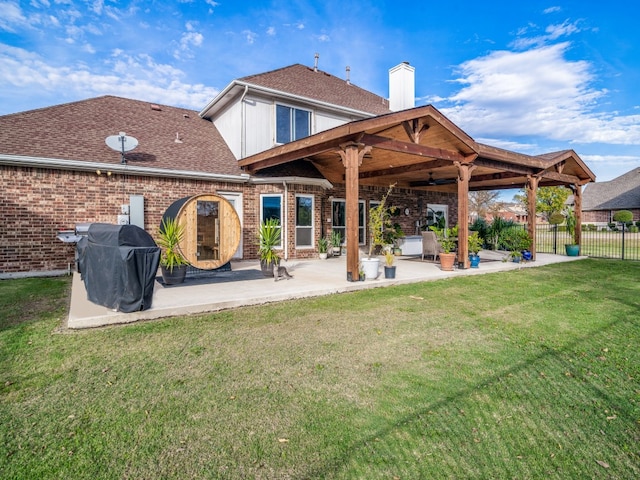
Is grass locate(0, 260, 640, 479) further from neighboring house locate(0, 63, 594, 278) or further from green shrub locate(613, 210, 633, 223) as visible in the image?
green shrub locate(613, 210, 633, 223)

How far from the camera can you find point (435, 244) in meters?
11.2

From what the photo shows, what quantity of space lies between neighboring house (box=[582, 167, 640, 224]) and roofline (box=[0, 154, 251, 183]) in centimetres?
4630

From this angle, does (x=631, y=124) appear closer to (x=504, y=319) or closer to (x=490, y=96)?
(x=490, y=96)

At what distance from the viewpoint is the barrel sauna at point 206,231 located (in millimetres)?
6706

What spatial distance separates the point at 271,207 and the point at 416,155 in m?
4.86

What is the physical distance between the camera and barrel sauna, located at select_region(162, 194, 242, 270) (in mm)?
6706

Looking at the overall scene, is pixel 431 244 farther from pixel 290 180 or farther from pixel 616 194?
pixel 616 194

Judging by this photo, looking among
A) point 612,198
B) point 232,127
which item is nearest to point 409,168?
point 232,127

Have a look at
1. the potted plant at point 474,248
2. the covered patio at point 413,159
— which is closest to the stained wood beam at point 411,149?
the covered patio at point 413,159

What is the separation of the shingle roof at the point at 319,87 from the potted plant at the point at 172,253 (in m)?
6.45

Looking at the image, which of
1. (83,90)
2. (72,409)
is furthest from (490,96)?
(72,409)

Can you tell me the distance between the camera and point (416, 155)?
8.86 m

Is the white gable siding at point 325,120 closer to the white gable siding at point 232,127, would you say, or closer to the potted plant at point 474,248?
the white gable siding at point 232,127

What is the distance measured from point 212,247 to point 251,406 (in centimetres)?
659
